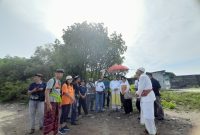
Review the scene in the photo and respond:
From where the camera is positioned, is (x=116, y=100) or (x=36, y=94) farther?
(x=116, y=100)

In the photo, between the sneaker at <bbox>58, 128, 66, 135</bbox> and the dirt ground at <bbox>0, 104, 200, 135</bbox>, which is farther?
the dirt ground at <bbox>0, 104, 200, 135</bbox>

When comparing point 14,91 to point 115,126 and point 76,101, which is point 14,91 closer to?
point 76,101

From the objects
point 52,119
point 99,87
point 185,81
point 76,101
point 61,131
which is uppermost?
point 185,81

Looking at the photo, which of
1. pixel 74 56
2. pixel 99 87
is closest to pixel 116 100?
pixel 99 87

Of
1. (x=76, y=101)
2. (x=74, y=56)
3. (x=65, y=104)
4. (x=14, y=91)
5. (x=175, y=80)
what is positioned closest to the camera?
(x=65, y=104)

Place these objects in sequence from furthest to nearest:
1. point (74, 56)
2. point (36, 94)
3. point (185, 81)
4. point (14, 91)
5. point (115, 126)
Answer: point (185, 81)
point (74, 56)
point (14, 91)
point (115, 126)
point (36, 94)

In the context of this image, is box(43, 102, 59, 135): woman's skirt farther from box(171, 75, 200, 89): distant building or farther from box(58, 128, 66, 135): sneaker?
box(171, 75, 200, 89): distant building

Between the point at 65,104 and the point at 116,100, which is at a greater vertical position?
the point at 116,100

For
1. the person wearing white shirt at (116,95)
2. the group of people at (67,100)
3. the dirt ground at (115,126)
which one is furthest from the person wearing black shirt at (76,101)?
the person wearing white shirt at (116,95)

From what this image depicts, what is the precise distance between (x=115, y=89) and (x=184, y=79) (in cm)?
3016

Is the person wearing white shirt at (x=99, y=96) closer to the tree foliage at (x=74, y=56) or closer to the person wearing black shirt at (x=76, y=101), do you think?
the person wearing black shirt at (x=76, y=101)

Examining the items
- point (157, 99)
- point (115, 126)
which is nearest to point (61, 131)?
point (115, 126)

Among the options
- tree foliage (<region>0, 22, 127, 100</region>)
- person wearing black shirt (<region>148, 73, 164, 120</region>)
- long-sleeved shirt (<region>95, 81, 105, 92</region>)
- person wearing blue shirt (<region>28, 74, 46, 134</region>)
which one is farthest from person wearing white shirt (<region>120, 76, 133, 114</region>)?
tree foliage (<region>0, 22, 127, 100</region>)

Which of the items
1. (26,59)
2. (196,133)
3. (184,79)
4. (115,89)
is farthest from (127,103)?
(184,79)
